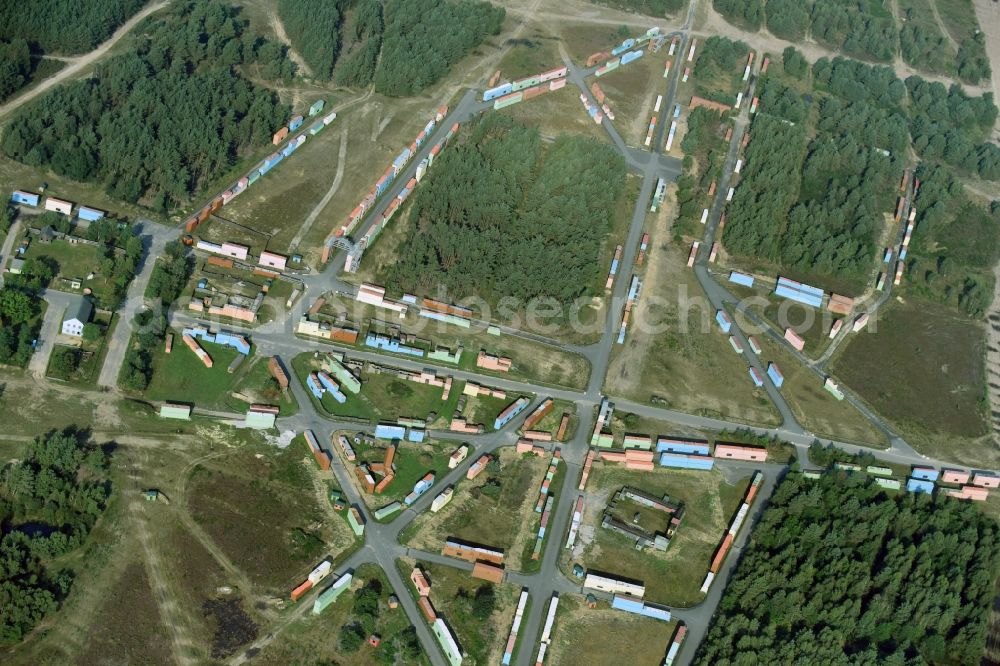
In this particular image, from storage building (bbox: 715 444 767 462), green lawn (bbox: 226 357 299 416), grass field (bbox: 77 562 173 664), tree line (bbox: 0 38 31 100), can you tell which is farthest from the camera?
tree line (bbox: 0 38 31 100)

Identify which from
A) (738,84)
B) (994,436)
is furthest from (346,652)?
(738,84)

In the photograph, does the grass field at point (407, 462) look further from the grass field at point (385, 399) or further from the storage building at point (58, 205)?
the storage building at point (58, 205)

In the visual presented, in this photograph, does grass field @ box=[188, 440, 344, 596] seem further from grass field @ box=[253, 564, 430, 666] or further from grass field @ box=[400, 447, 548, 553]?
grass field @ box=[400, 447, 548, 553]

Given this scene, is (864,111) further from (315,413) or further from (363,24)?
(315,413)

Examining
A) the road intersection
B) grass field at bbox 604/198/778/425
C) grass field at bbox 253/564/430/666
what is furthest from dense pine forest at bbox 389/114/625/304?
grass field at bbox 253/564/430/666

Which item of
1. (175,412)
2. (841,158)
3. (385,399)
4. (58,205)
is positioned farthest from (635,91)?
(175,412)
